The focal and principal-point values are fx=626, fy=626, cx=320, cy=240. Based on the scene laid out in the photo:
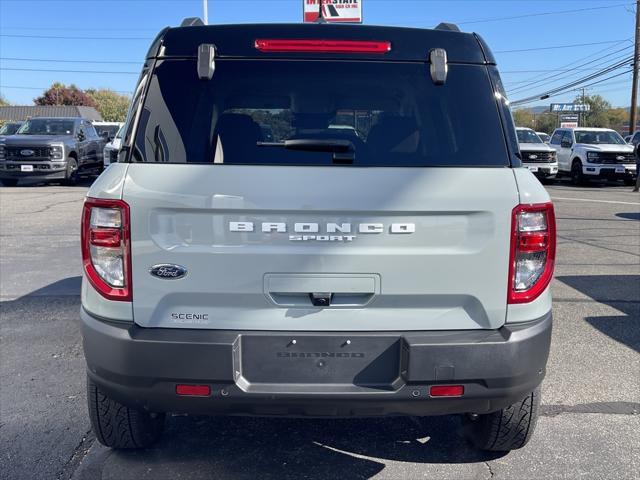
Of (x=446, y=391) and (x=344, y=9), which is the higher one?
(x=344, y=9)

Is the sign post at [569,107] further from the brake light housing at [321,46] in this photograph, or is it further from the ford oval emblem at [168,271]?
the ford oval emblem at [168,271]

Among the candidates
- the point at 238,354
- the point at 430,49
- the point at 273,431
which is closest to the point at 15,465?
the point at 273,431

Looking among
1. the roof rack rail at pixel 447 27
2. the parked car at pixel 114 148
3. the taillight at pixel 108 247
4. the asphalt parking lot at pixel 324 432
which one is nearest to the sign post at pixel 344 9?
the parked car at pixel 114 148

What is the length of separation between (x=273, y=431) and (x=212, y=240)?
1583mm

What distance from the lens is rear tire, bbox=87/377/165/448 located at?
305cm

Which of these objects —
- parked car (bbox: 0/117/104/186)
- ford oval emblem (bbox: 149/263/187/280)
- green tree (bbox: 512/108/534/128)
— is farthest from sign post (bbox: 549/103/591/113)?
ford oval emblem (bbox: 149/263/187/280)

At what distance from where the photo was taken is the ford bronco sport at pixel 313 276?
8.32 feet

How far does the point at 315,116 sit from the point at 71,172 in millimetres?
17310

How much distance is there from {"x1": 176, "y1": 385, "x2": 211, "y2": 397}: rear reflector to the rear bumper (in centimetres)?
2

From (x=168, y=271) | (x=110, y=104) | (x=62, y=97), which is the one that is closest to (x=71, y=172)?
(x=168, y=271)

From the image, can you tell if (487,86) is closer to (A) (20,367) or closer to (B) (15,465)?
(B) (15,465)

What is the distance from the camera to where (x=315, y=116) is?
2.88 m

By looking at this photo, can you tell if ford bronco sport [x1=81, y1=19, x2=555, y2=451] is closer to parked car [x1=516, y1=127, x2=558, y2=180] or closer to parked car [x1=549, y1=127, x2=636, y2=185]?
parked car [x1=516, y1=127, x2=558, y2=180]

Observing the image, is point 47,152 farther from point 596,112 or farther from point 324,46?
point 596,112
